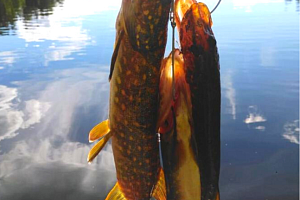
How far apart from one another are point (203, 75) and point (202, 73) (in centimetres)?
1

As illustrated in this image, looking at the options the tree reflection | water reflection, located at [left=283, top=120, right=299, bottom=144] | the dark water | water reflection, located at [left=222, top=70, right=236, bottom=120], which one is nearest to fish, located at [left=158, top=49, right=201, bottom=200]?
the dark water

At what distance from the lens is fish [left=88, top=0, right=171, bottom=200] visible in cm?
190

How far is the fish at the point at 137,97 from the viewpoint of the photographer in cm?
190

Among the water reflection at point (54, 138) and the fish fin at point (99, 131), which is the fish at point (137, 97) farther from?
the water reflection at point (54, 138)

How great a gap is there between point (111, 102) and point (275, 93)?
9974mm

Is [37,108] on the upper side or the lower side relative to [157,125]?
lower

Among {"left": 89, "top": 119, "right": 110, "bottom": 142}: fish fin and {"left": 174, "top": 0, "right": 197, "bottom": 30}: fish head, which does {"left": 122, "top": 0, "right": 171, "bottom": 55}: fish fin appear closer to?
{"left": 174, "top": 0, "right": 197, "bottom": 30}: fish head

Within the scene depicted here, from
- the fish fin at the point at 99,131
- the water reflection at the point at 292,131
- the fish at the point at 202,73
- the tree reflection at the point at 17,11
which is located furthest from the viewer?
the tree reflection at the point at 17,11

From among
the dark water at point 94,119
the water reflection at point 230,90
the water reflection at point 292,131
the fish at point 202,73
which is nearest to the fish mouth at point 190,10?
the fish at point 202,73

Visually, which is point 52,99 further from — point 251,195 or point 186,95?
point 186,95

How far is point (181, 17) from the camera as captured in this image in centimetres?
192

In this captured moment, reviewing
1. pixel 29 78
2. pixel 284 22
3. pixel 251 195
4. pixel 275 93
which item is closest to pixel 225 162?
pixel 251 195

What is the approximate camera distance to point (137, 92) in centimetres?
197

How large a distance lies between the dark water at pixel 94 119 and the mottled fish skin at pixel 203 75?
495cm
